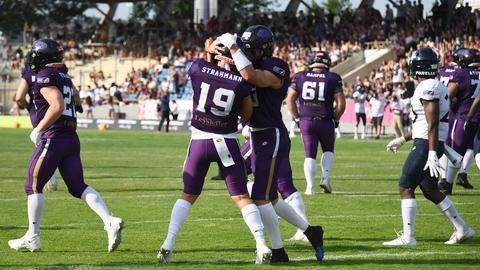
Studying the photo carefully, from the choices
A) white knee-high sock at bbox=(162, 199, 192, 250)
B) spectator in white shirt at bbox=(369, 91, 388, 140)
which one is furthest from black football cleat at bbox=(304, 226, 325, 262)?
spectator in white shirt at bbox=(369, 91, 388, 140)

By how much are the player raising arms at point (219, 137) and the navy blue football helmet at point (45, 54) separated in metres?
1.79

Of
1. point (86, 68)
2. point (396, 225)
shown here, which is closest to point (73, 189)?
point (396, 225)

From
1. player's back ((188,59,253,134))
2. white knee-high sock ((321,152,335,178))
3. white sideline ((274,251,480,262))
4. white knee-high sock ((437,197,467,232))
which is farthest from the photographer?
white knee-high sock ((321,152,335,178))

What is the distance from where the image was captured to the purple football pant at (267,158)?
9105 millimetres

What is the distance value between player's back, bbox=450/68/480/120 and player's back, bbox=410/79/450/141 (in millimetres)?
4627

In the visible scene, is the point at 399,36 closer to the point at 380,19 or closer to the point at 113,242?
the point at 380,19

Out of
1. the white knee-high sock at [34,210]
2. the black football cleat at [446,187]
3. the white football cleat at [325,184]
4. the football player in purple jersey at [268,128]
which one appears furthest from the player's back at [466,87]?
the white knee-high sock at [34,210]

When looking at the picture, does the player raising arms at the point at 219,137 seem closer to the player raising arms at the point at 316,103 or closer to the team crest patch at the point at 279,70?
the team crest patch at the point at 279,70

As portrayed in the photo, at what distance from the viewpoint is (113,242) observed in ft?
31.6

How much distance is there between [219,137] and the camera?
8836mm

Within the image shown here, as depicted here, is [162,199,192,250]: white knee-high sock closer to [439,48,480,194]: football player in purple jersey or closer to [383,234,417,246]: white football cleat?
[383,234,417,246]: white football cleat

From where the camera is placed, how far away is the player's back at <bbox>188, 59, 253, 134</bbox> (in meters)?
8.73

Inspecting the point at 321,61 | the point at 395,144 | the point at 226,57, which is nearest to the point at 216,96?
the point at 226,57

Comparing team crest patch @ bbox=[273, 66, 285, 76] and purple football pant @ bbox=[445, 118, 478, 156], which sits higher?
team crest patch @ bbox=[273, 66, 285, 76]
